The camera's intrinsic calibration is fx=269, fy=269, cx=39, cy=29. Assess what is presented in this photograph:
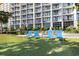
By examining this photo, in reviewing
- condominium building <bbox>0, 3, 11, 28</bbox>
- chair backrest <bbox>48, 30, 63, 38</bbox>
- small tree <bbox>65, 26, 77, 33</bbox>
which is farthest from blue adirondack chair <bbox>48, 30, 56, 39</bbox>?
condominium building <bbox>0, 3, 11, 28</bbox>

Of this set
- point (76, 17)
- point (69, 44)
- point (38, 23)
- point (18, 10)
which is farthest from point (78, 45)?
point (18, 10)

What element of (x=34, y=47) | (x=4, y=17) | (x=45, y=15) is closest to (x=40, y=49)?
(x=34, y=47)

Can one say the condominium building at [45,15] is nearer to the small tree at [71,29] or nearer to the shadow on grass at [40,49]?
the small tree at [71,29]

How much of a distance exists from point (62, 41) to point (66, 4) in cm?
34

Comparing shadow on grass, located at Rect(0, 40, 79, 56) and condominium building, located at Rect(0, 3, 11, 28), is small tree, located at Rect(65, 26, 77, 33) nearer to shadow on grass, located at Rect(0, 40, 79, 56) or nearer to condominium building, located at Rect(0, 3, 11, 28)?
shadow on grass, located at Rect(0, 40, 79, 56)

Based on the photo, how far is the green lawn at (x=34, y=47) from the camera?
7.88 feet

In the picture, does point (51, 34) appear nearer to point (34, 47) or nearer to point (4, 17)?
point (34, 47)

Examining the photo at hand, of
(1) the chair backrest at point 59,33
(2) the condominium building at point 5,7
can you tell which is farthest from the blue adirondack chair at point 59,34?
(2) the condominium building at point 5,7

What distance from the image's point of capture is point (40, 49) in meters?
2.42

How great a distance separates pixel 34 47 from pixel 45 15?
12.1 inches

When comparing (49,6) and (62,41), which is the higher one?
(49,6)

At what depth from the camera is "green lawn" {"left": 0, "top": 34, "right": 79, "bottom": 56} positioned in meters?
2.40

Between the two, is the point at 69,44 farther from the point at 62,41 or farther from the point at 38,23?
the point at 38,23

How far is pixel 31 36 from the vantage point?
2.46m
